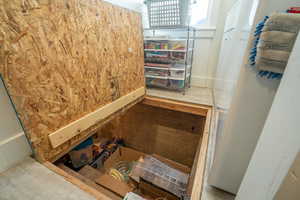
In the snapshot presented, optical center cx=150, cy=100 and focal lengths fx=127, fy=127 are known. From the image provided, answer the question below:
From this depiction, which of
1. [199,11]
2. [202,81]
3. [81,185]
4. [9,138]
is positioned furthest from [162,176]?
[199,11]

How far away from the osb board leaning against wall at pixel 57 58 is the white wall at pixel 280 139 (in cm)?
87

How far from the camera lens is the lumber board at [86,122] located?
28.6 inches

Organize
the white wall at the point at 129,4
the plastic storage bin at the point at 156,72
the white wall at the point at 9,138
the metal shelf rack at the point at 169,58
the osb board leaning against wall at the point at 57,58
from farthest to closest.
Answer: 1. the plastic storage bin at the point at 156,72
2. the metal shelf rack at the point at 169,58
3. the white wall at the point at 129,4
4. the white wall at the point at 9,138
5. the osb board leaning against wall at the point at 57,58

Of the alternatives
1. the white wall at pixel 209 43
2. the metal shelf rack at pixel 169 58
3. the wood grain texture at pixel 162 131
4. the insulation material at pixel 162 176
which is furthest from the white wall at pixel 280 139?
the white wall at pixel 209 43

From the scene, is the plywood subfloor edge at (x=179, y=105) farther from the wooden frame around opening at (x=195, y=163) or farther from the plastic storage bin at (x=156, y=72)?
the plastic storage bin at (x=156, y=72)

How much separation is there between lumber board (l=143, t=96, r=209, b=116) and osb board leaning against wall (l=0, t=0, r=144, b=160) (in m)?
0.65

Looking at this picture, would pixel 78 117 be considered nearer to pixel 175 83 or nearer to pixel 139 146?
pixel 175 83

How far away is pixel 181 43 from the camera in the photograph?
5.01ft

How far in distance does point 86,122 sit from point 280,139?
94 cm

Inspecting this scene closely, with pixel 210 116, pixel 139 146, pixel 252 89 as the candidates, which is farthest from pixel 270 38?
pixel 139 146

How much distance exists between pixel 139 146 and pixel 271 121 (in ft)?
6.94

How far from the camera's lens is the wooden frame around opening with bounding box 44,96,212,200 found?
596 mm

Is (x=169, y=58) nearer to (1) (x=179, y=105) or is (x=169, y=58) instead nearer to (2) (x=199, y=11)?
(1) (x=179, y=105)

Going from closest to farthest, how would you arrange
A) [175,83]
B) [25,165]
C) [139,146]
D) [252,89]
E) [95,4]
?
[252,89], [25,165], [95,4], [175,83], [139,146]
